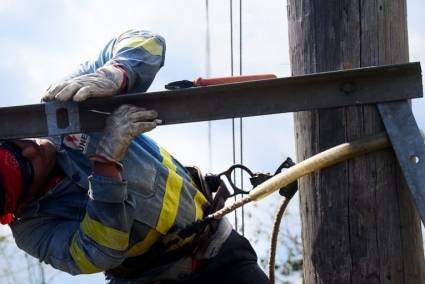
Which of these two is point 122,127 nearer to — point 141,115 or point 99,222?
point 141,115

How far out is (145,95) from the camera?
9.83 ft

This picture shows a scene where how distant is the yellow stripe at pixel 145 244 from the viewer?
345 cm

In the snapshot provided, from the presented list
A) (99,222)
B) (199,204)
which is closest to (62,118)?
(99,222)

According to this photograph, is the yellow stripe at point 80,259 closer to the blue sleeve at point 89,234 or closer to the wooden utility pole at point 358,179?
the blue sleeve at point 89,234

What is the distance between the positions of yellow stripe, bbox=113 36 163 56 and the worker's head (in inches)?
20.2

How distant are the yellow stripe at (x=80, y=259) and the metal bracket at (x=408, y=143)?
129 centimetres

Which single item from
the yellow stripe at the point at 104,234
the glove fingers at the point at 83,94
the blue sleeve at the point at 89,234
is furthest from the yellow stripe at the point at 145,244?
the glove fingers at the point at 83,94

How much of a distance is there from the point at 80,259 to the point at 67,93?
2.40ft

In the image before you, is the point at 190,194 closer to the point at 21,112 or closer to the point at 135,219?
the point at 135,219

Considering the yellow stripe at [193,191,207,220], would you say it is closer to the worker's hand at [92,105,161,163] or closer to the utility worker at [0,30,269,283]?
the utility worker at [0,30,269,283]

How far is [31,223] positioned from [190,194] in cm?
68

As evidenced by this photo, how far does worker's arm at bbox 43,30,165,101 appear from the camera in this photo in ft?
9.72

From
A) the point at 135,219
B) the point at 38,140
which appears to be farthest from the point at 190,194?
the point at 38,140

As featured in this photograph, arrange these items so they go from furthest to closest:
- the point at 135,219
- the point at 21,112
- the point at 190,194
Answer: the point at 190,194 → the point at 135,219 → the point at 21,112
